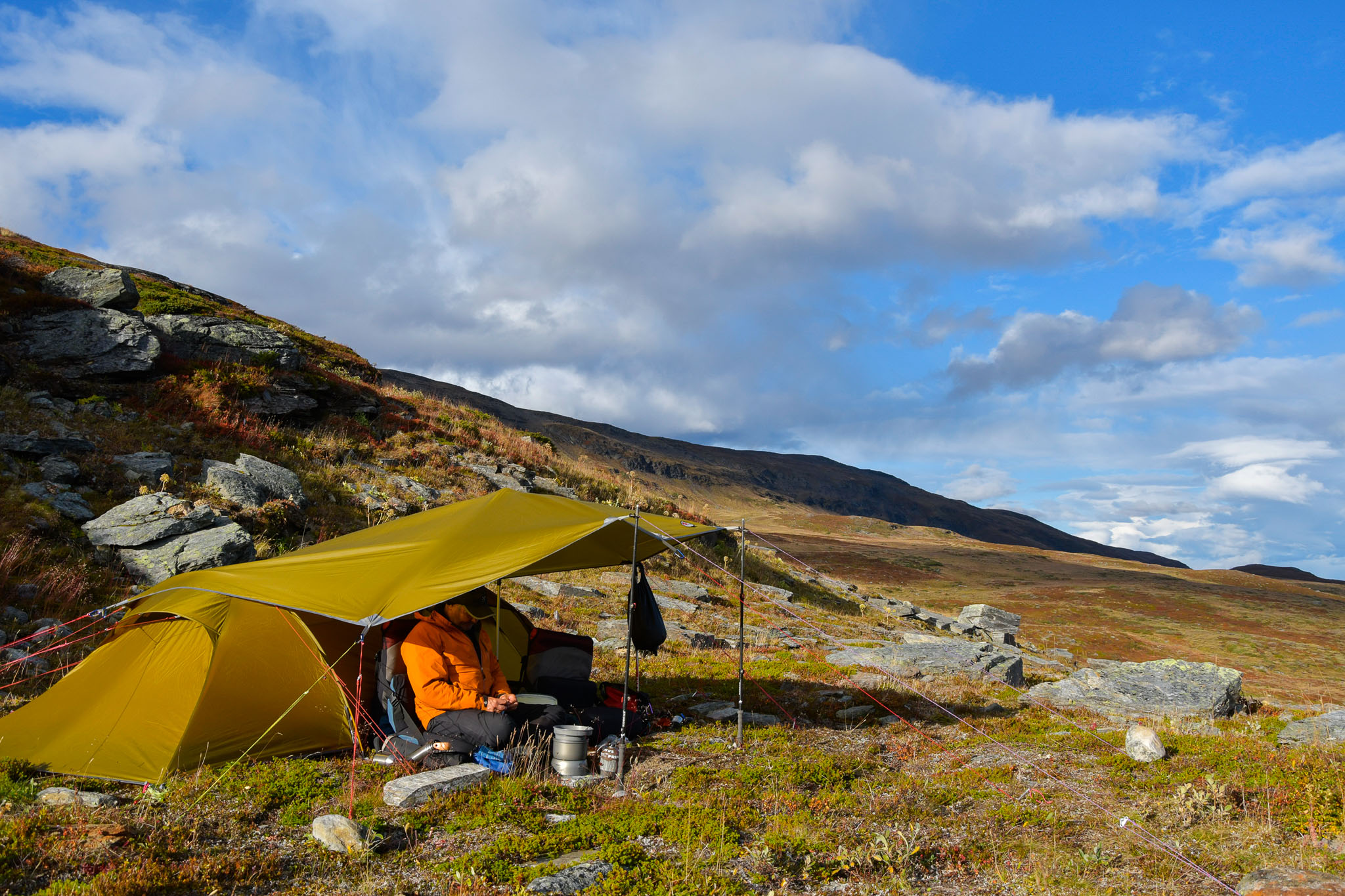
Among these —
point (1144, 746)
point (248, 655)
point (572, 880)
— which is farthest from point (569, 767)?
point (1144, 746)

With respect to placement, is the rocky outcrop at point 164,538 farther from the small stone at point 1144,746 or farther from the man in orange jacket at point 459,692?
the small stone at point 1144,746

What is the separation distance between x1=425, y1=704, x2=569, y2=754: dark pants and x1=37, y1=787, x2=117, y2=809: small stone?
273cm

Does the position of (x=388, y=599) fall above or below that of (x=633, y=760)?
above

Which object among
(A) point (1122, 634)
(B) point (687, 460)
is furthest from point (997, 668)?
(B) point (687, 460)

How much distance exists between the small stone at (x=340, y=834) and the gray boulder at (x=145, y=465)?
12.3m

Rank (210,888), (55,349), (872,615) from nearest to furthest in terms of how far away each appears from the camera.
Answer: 1. (210,888)
2. (55,349)
3. (872,615)

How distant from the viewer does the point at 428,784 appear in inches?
268

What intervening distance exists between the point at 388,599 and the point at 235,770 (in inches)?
82.1

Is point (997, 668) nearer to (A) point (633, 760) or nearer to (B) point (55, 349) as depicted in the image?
(A) point (633, 760)

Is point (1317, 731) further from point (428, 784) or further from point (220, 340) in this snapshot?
point (220, 340)

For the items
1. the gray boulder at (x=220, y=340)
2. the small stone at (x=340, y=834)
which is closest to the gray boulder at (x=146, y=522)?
the small stone at (x=340, y=834)

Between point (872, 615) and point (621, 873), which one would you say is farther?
point (872, 615)

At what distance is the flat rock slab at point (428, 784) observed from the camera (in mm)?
6621

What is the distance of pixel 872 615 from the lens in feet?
88.8
